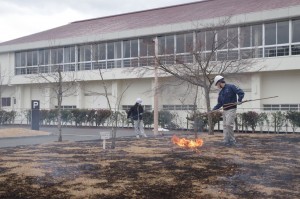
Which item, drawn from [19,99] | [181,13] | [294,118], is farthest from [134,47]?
[19,99]

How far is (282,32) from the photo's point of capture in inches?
858

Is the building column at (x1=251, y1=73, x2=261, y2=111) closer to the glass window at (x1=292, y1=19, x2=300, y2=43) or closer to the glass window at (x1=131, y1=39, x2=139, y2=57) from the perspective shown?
the glass window at (x1=292, y1=19, x2=300, y2=43)

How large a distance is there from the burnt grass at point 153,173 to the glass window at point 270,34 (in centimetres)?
1263

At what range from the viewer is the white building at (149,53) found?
2136cm

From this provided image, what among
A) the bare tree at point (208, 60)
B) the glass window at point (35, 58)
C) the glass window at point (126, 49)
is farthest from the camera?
the glass window at point (35, 58)

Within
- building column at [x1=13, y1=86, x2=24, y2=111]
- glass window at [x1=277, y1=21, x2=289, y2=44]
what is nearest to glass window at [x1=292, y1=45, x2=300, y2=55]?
glass window at [x1=277, y1=21, x2=289, y2=44]

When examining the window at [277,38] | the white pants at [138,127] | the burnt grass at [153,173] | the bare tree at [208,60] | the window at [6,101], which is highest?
the window at [277,38]

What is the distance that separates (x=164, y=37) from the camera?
85.0ft

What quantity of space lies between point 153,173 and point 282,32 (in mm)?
16997

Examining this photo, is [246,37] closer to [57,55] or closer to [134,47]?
[134,47]

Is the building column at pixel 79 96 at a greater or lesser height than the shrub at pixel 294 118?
greater

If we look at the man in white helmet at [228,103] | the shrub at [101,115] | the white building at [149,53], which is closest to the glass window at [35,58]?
the white building at [149,53]

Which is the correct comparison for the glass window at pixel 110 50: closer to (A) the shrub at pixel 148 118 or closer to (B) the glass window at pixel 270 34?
(A) the shrub at pixel 148 118

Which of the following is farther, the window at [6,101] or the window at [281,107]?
the window at [6,101]
